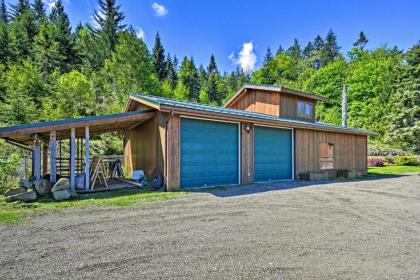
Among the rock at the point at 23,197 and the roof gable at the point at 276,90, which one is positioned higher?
the roof gable at the point at 276,90

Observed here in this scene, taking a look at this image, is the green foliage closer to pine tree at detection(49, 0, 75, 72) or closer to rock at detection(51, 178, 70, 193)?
rock at detection(51, 178, 70, 193)

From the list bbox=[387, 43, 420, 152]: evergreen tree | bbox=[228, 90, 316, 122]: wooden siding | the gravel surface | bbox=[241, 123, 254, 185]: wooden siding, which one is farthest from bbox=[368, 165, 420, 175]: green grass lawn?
the gravel surface

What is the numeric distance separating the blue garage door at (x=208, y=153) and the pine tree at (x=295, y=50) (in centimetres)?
5200

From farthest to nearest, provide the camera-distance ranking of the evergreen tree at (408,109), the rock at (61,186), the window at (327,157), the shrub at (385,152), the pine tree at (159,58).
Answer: the pine tree at (159,58) < the shrub at (385,152) < the evergreen tree at (408,109) < the window at (327,157) < the rock at (61,186)

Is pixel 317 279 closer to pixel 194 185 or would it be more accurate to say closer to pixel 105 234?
pixel 105 234

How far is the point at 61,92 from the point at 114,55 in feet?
21.5

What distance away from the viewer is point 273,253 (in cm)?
343

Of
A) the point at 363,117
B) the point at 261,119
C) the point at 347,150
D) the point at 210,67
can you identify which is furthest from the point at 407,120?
the point at 210,67

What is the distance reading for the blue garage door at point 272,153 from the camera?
10672 mm

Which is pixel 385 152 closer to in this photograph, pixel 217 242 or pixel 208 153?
pixel 208 153

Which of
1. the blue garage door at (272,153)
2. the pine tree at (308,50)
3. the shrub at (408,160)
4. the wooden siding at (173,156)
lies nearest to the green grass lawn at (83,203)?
the wooden siding at (173,156)

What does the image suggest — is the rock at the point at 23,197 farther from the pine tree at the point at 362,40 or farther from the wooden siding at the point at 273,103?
the pine tree at the point at 362,40

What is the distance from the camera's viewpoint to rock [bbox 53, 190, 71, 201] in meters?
6.64

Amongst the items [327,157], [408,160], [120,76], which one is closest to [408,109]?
[408,160]
